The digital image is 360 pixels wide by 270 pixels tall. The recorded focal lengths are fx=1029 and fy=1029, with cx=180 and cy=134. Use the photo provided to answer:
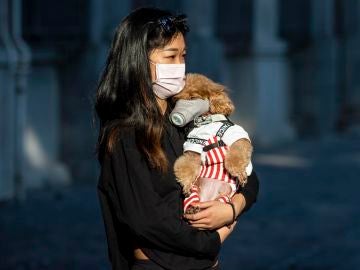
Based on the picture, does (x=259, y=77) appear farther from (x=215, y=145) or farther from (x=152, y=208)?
(x=152, y=208)

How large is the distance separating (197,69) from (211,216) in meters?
10.1

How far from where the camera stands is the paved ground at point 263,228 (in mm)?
7633

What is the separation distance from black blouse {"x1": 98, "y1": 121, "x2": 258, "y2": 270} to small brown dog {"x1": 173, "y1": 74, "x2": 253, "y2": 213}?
0.14 ft

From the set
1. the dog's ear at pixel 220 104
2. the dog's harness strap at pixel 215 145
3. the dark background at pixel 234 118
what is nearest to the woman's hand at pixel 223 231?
the dog's harness strap at pixel 215 145

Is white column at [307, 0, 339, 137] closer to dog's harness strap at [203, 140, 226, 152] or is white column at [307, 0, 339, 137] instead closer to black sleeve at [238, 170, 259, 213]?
black sleeve at [238, 170, 259, 213]

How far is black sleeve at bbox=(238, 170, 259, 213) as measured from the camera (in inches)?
131

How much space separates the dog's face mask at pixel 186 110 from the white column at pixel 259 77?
12106 millimetres

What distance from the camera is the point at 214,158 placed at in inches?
129

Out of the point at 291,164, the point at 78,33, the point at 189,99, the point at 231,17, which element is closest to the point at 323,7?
the point at 231,17

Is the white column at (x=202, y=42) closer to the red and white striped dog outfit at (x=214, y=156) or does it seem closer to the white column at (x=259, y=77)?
the white column at (x=259, y=77)

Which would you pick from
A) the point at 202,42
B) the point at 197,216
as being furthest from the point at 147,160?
the point at 202,42

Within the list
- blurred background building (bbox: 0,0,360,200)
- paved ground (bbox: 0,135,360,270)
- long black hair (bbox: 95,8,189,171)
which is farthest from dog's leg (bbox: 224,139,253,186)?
blurred background building (bbox: 0,0,360,200)

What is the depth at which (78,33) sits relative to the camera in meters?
11.7

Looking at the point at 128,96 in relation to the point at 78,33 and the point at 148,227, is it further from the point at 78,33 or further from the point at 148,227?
the point at 78,33
